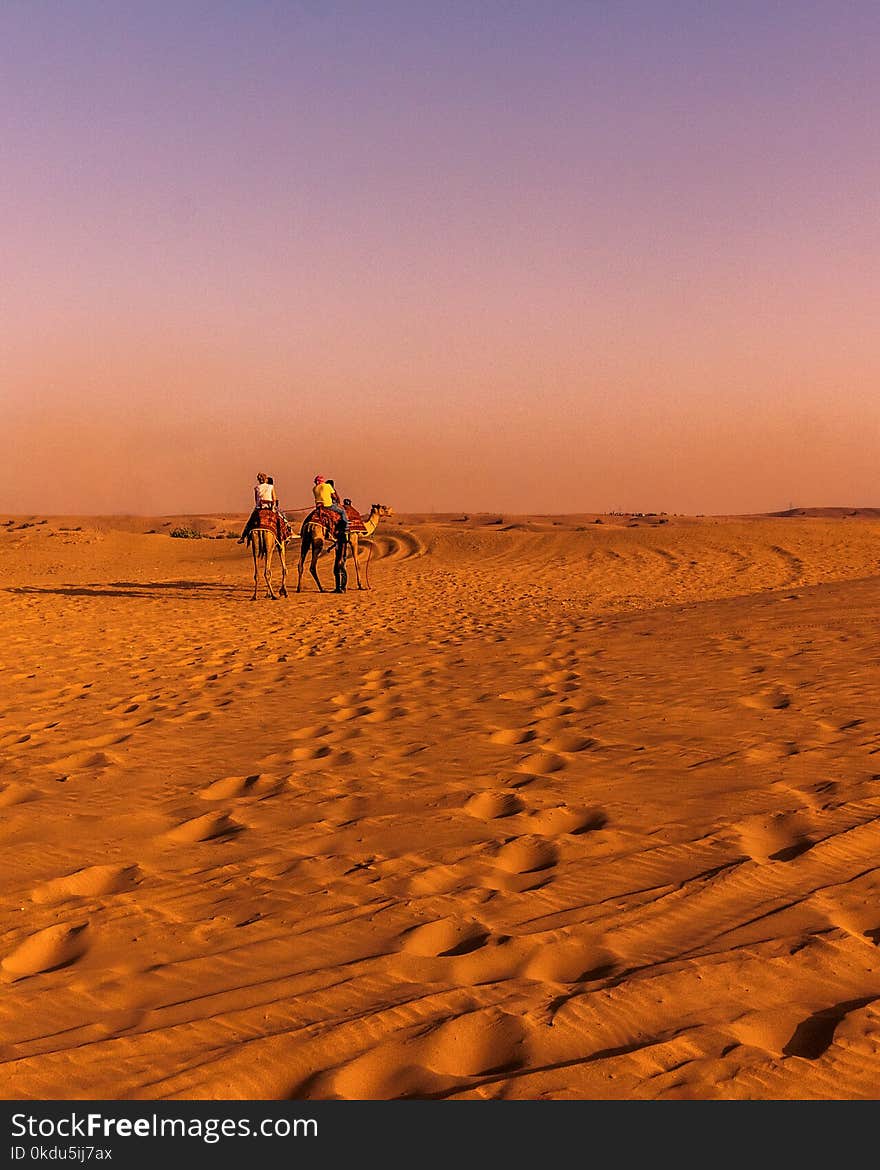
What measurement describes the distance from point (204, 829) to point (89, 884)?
86 centimetres

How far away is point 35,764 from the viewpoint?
668cm

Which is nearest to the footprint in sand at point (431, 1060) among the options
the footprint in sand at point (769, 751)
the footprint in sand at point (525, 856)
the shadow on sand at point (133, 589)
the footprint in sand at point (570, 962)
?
the footprint in sand at point (570, 962)

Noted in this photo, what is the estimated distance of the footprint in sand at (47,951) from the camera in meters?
3.44

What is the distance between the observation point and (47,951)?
3.59 m

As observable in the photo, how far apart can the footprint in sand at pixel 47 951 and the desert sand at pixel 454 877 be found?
0.6 inches

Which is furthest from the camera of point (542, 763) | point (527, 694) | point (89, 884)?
point (527, 694)

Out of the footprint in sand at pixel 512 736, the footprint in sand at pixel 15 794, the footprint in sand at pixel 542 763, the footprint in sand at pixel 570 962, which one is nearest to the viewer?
the footprint in sand at pixel 570 962

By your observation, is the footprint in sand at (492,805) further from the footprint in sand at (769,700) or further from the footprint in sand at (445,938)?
the footprint in sand at (769,700)

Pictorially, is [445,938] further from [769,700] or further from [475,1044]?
[769,700]

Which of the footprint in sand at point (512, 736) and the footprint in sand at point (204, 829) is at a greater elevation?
the footprint in sand at point (512, 736)

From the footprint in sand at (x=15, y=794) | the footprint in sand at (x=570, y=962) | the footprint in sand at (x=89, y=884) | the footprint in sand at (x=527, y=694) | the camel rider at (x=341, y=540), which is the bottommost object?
the footprint in sand at (x=15, y=794)

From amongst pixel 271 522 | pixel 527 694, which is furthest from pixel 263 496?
pixel 527 694
